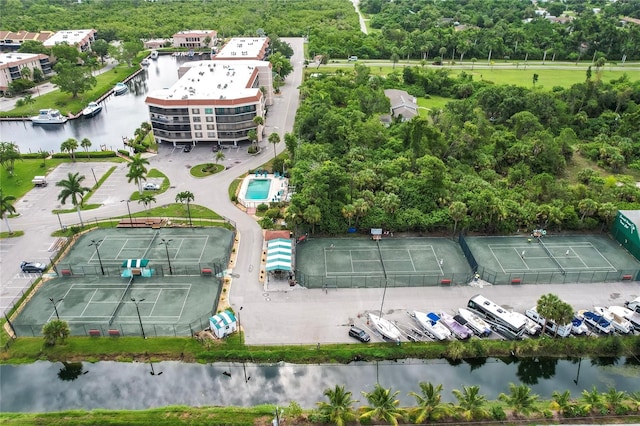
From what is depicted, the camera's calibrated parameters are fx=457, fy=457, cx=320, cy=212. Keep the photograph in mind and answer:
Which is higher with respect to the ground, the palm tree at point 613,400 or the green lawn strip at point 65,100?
the green lawn strip at point 65,100

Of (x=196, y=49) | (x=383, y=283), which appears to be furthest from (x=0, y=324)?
(x=196, y=49)

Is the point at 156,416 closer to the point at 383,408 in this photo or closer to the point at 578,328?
the point at 383,408

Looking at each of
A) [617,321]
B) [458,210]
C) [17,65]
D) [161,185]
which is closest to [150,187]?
[161,185]

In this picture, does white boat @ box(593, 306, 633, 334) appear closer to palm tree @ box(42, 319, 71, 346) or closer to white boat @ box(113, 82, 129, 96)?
palm tree @ box(42, 319, 71, 346)

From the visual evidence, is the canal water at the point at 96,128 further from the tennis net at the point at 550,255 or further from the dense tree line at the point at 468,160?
the tennis net at the point at 550,255

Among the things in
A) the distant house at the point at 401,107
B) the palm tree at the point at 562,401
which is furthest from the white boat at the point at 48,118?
the palm tree at the point at 562,401
